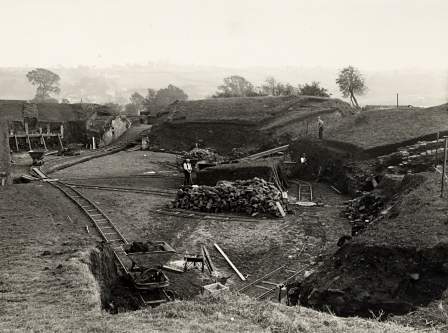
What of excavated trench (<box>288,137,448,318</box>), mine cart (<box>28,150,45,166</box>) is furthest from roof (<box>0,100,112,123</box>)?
excavated trench (<box>288,137,448,318</box>)

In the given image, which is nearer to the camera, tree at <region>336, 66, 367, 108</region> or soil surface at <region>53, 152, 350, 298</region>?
soil surface at <region>53, 152, 350, 298</region>

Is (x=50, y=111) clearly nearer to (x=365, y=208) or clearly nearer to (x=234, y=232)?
(x=234, y=232)

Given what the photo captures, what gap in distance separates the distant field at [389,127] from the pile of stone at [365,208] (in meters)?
6.40

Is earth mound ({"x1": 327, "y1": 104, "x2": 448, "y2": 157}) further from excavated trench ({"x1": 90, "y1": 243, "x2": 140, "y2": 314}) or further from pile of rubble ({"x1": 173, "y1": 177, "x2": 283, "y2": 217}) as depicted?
excavated trench ({"x1": 90, "y1": 243, "x2": 140, "y2": 314})

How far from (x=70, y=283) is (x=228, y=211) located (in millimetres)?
11201

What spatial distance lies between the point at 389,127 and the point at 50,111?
1369 inches

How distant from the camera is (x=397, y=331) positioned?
6.71 meters

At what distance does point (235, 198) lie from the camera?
771 inches

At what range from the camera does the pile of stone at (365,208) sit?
665 inches

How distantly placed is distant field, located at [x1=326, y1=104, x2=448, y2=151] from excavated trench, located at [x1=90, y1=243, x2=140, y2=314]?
16836mm

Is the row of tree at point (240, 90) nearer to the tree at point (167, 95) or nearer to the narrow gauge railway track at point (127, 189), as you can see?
the tree at point (167, 95)

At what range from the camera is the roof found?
46.0m

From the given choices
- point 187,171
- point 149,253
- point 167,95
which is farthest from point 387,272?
point 167,95

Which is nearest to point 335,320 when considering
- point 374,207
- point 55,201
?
point 374,207
